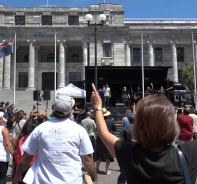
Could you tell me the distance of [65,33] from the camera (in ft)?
159

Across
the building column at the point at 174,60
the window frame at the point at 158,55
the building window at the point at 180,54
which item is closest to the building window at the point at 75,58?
the window frame at the point at 158,55

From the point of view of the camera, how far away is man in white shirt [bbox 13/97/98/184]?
11.5 feet

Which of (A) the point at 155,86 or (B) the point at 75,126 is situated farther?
(A) the point at 155,86

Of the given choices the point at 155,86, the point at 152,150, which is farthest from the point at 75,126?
the point at 155,86

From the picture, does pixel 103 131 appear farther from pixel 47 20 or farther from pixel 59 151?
pixel 47 20

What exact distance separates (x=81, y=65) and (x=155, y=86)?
85.4 feet

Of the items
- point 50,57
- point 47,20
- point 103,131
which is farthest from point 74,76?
point 103,131

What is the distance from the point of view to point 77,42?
5059cm

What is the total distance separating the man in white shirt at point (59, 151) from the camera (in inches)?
138

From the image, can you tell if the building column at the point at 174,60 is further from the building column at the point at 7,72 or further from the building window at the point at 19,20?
the building column at the point at 7,72

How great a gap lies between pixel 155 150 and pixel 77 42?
49.3m

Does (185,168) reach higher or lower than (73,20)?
lower

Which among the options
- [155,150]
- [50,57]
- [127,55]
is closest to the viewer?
[155,150]

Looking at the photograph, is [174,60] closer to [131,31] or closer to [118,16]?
[131,31]
